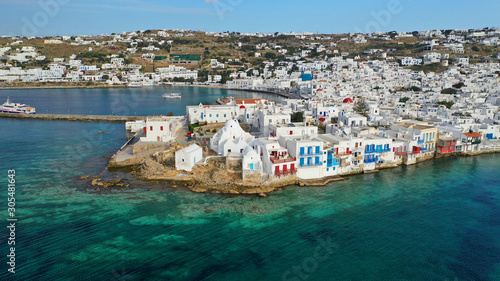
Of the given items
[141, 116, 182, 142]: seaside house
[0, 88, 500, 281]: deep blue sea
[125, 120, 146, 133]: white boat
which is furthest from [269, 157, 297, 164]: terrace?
[125, 120, 146, 133]: white boat

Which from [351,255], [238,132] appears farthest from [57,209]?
[351,255]

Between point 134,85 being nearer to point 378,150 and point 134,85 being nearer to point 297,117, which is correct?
point 297,117

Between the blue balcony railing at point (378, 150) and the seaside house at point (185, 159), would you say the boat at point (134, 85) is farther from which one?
the blue balcony railing at point (378, 150)

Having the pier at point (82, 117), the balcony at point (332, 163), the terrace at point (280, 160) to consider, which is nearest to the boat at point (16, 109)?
the pier at point (82, 117)

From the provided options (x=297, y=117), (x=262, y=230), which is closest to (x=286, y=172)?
(x=262, y=230)

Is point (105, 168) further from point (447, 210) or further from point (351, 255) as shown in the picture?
point (447, 210)

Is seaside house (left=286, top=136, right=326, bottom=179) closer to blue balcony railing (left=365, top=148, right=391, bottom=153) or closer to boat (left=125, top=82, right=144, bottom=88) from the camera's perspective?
blue balcony railing (left=365, top=148, right=391, bottom=153)

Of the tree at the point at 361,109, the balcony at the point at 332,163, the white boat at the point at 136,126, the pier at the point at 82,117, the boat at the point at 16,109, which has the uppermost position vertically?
the tree at the point at 361,109
